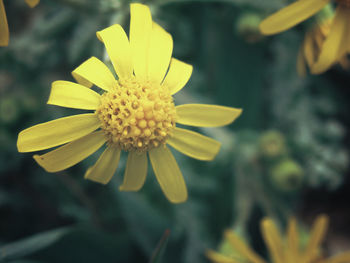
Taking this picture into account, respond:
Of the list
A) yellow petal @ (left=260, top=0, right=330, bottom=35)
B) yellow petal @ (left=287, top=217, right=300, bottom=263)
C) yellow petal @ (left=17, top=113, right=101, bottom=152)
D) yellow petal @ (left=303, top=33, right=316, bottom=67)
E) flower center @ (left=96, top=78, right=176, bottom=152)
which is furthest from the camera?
yellow petal @ (left=287, top=217, right=300, bottom=263)

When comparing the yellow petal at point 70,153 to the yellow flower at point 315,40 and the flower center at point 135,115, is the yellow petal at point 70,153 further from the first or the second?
the yellow flower at point 315,40

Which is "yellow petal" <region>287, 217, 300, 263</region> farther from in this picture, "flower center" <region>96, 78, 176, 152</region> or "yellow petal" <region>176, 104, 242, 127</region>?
"flower center" <region>96, 78, 176, 152</region>

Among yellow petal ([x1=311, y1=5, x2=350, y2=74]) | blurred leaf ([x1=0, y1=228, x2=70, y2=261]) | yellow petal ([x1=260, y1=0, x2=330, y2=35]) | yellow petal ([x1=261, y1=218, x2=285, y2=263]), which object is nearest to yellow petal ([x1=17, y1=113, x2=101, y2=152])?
blurred leaf ([x1=0, y1=228, x2=70, y2=261])

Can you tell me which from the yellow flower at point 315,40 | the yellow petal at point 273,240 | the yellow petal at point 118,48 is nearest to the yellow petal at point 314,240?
the yellow petal at point 273,240

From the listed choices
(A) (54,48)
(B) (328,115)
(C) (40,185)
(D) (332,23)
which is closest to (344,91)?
(B) (328,115)

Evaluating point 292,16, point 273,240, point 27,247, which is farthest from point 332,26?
point 27,247

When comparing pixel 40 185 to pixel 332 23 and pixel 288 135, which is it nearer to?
pixel 288 135

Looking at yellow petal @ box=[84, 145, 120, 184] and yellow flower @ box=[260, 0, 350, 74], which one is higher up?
yellow flower @ box=[260, 0, 350, 74]
